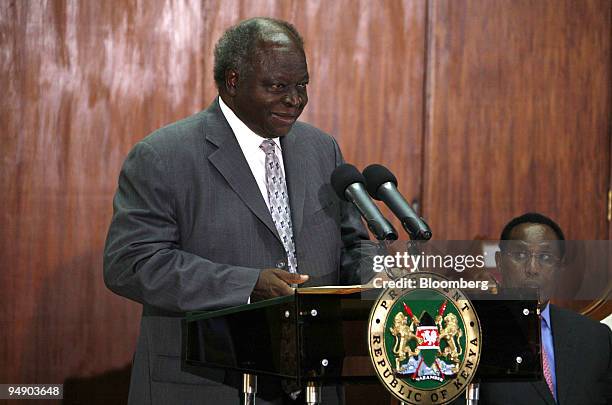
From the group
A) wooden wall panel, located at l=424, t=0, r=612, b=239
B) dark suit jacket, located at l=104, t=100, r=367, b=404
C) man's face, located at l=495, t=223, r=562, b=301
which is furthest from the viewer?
wooden wall panel, located at l=424, t=0, r=612, b=239

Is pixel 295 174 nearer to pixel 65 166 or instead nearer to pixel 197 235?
pixel 197 235

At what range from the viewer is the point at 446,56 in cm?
415

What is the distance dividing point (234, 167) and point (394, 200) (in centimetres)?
67

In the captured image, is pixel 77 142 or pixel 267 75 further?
pixel 77 142

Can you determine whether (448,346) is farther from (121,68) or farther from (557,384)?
(121,68)

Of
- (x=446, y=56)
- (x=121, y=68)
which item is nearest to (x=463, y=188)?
(x=446, y=56)

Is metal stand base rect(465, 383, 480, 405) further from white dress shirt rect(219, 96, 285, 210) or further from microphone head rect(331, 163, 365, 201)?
white dress shirt rect(219, 96, 285, 210)

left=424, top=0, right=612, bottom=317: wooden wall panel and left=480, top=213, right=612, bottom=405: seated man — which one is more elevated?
left=424, top=0, right=612, bottom=317: wooden wall panel

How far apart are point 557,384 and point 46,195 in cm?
203

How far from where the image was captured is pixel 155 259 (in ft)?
7.42

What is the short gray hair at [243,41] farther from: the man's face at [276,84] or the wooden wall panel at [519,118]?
the wooden wall panel at [519,118]

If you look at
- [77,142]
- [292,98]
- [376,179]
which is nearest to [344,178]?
[376,179]

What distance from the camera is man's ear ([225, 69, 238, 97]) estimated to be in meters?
2.59

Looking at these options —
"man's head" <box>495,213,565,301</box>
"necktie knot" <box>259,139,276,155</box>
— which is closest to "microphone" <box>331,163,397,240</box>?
"necktie knot" <box>259,139,276,155</box>
